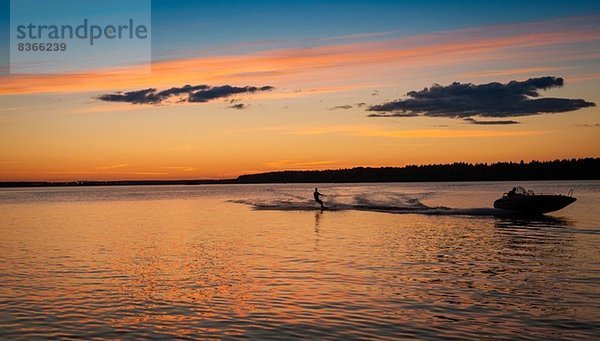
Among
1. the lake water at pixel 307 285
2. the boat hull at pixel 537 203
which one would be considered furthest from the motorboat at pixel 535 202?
the lake water at pixel 307 285

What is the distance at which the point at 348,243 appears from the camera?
114 feet

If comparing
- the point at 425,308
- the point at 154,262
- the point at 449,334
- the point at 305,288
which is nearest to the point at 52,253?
the point at 154,262

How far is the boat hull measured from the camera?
51906 millimetres

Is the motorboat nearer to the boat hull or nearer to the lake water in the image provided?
the boat hull

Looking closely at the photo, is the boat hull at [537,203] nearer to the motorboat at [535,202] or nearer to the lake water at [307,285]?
the motorboat at [535,202]

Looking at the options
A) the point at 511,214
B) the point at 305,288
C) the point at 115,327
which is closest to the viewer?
the point at 115,327

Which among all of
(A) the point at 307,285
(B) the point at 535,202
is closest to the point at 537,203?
(B) the point at 535,202

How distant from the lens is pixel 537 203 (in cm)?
5219

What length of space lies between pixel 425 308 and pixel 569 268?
9907 mm

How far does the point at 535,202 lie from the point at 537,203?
0.68 feet

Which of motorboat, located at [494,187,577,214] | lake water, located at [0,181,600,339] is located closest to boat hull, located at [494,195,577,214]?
motorboat, located at [494,187,577,214]

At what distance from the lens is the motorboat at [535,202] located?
51906 mm

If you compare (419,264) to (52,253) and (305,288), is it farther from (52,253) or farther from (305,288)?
(52,253)

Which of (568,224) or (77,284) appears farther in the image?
(568,224)
